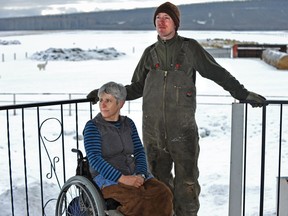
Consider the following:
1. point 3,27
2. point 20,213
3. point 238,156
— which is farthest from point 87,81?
point 3,27

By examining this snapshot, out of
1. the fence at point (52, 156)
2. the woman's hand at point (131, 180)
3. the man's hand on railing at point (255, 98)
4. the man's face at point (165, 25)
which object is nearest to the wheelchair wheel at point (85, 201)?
the woman's hand at point (131, 180)

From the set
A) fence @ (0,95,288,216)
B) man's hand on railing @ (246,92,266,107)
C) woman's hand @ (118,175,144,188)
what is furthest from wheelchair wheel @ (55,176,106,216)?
man's hand on railing @ (246,92,266,107)

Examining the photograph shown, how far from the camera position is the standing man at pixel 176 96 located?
2.64m

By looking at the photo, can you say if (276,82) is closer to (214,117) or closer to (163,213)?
(214,117)

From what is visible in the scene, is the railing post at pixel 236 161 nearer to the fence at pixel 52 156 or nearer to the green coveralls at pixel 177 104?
the fence at pixel 52 156

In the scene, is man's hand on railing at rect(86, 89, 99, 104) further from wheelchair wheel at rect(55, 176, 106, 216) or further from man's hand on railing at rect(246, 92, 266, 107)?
man's hand on railing at rect(246, 92, 266, 107)

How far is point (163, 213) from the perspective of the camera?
2352 millimetres

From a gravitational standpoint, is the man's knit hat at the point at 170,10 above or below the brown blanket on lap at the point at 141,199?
above

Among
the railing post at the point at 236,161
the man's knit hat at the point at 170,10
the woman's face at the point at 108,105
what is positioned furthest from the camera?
the railing post at the point at 236,161

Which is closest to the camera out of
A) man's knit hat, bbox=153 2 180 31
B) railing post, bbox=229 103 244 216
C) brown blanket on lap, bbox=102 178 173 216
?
brown blanket on lap, bbox=102 178 173 216

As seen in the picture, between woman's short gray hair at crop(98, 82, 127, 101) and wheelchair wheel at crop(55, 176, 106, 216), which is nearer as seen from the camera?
wheelchair wheel at crop(55, 176, 106, 216)

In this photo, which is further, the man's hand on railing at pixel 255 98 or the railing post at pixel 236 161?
the railing post at pixel 236 161

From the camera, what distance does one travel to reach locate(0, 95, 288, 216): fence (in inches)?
118

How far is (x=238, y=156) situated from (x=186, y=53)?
0.83 meters
